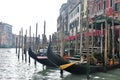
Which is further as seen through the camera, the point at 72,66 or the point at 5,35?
the point at 5,35

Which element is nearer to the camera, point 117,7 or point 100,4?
point 117,7

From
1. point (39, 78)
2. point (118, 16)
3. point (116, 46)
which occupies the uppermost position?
point (118, 16)

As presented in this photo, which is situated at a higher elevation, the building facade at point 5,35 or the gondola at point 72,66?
the building facade at point 5,35

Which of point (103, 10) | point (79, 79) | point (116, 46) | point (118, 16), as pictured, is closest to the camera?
point (79, 79)

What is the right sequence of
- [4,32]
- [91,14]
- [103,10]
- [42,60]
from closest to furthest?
[42,60] < [103,10] < [91,14] < [4,32]

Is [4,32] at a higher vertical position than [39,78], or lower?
higher

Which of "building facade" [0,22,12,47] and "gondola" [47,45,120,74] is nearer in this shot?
"gondola" [47,45,120,74]

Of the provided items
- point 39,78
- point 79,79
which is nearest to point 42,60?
point 39,78

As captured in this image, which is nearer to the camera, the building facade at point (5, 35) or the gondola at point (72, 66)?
the gondola at point (72, 66)

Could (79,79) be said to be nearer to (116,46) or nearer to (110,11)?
(116,46)

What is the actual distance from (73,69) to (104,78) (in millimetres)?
2025

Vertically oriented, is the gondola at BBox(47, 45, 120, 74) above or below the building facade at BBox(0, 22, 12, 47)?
below

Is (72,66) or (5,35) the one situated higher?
(5,35)

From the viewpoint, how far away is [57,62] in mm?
19172
